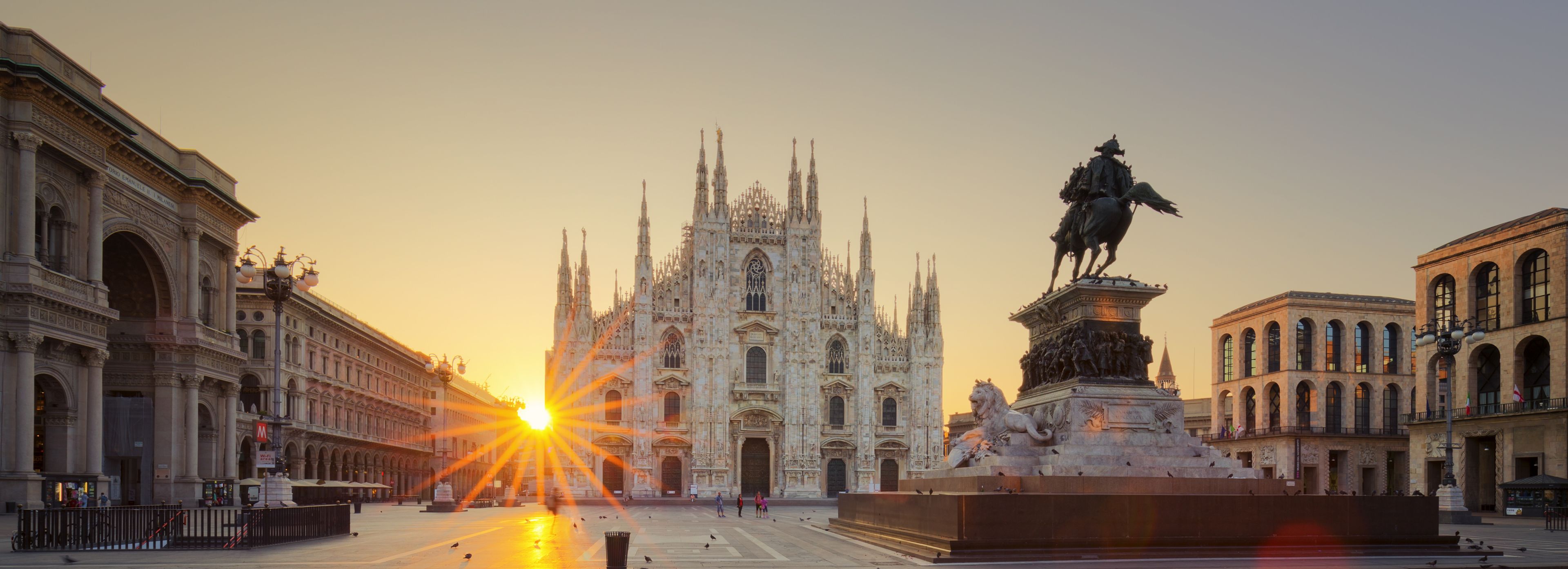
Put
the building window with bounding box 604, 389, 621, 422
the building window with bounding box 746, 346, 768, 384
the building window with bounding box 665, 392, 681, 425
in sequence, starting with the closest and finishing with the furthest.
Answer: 1. the building window with bounding box 604, 389, 621, 422
2. the building window with bounding box 665, 392, 681, 425
3. the building window with bounding box 746, 346, 768, 384

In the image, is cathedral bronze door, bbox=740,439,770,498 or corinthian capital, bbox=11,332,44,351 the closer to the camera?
corinthian capital, bbox=11,332,44,351

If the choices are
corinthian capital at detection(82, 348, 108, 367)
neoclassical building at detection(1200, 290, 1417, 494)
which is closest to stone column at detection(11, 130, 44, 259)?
corinthian capital at detection(82, 348, 108, 367)

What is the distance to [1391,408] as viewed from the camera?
71438 mm

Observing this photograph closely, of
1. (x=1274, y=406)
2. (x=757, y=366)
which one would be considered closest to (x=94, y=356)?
(x=757, y=366)

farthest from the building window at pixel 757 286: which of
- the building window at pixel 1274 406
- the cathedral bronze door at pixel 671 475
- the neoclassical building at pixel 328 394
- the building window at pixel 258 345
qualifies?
the building window at pixel 1274 406

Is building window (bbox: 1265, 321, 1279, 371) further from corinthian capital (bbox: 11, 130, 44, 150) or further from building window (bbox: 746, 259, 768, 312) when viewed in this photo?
corinthian capital (bbox: 11, 130, 44, 150)

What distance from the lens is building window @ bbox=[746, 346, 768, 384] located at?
7719 centimetres

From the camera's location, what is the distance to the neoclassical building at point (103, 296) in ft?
100

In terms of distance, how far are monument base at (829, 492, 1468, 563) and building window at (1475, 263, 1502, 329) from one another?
39.3 m

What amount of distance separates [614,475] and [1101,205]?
5858 cm

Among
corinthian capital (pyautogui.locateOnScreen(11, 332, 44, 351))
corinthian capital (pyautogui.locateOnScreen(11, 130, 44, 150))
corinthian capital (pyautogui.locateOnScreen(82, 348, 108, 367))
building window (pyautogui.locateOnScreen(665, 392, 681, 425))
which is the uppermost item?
corinthian capital (pyautogui.locateOnScreen(11, 130, 44, 150))

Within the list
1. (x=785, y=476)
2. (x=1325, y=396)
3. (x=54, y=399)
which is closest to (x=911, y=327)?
(x=785, y=476)

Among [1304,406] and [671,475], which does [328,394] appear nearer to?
[671,475]

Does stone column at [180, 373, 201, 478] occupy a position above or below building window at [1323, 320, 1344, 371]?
below
